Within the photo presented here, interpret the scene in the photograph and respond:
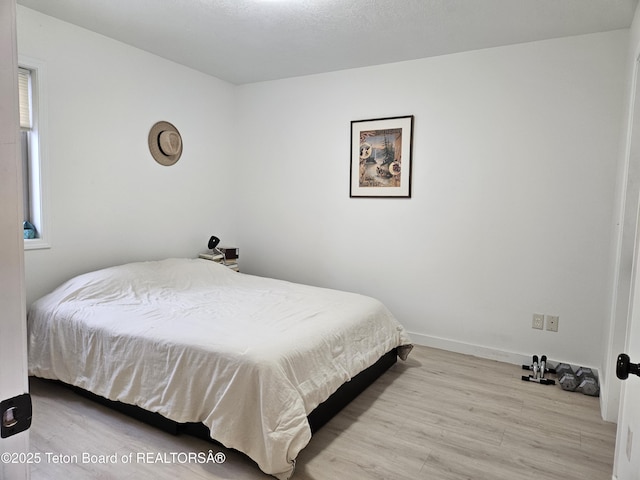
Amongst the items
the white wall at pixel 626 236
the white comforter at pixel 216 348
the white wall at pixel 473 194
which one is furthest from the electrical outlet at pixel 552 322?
the white comforter at pixel 216 348

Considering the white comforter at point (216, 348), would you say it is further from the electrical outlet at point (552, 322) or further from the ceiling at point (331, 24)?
the ceiling at point (331, 24)

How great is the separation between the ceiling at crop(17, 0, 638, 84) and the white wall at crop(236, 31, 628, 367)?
26 cm

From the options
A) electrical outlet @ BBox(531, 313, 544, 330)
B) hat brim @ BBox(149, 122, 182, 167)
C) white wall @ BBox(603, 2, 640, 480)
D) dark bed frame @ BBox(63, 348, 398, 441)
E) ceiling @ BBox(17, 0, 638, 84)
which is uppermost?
ceiling @ BBox(17, 0, 638, 84)

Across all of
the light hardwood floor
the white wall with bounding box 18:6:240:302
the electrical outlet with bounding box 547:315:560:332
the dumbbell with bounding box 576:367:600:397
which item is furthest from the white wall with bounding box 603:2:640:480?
the white wall with bounding box 18:6:240:302

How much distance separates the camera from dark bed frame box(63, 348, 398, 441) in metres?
2.21

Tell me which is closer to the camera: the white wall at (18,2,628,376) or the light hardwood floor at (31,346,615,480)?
the light hardwood floor at (31,346,615,480)

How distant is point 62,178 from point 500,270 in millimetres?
3550

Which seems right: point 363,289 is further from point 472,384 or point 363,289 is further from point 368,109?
point 368,109

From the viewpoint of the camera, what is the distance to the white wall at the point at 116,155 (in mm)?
3010

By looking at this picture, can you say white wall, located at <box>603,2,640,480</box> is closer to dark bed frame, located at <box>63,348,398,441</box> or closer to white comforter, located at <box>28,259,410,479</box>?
white comforter, located at <box>28,259,410,479</box>

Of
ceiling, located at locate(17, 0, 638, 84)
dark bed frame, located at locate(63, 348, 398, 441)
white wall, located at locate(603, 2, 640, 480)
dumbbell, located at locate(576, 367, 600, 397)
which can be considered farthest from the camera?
dumbbell, located at locate(576, 367, 600, 397)

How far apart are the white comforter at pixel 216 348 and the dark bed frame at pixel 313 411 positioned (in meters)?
0.09

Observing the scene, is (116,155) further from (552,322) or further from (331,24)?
(552,322)

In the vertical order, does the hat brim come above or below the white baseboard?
above
